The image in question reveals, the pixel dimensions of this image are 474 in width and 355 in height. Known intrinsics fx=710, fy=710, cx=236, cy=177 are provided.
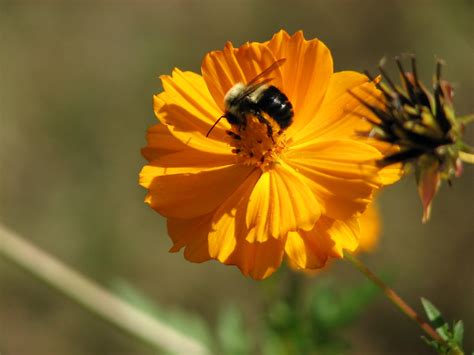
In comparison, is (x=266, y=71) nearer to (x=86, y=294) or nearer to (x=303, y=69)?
(x=303, y=69)

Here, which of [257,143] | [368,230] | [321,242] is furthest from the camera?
[368,230]

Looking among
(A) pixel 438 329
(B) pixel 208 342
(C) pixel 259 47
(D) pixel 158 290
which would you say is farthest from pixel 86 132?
(A) pixel 438 329

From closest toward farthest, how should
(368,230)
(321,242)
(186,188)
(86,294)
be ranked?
(321,242)
(186,188)
(86,294)
(368,230)

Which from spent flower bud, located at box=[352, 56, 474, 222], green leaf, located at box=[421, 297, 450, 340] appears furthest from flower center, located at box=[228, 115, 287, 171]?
green leaf, located at box=[421, 297, 450, 340]

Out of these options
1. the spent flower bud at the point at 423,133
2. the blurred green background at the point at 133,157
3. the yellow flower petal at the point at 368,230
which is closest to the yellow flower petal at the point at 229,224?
the spent flower bud at the point at 423,133

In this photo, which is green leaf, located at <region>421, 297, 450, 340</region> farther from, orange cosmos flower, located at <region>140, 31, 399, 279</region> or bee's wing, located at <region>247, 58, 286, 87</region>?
bee's wing, located at <region>247, 58, 286, 87</region>

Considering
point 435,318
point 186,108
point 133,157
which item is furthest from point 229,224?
point 133,157

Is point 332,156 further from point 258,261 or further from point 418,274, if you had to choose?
point 418,274
